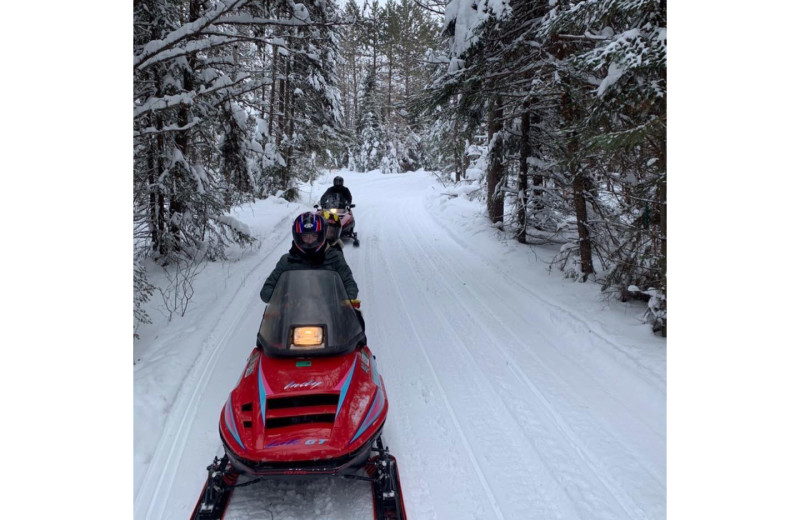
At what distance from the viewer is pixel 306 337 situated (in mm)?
3600

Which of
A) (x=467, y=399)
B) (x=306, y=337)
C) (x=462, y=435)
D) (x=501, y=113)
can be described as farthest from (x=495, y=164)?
(x=306, y=337)

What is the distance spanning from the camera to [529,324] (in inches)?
264

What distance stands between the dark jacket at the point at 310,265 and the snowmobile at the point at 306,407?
426 millimetres

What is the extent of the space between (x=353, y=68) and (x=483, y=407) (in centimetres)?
4594

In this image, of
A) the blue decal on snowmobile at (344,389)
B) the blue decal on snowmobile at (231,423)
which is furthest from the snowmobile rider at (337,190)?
the blue decal on snowmobile at (231,423)

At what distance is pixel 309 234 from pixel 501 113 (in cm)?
1032

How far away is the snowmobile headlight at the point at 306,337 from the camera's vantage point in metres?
3.58

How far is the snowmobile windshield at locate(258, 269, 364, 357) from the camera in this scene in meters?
3.59

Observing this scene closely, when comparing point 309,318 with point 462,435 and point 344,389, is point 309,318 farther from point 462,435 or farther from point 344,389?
point 462,435

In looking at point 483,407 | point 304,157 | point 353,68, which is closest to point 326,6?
point 304,157

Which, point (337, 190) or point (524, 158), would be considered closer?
point (524, 158)

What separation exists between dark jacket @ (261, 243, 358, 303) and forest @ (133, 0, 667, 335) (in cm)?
214

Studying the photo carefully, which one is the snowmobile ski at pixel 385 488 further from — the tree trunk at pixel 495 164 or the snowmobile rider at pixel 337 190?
the snowmobile rider at pixel 337 190

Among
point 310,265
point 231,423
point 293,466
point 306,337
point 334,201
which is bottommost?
point 293,466
